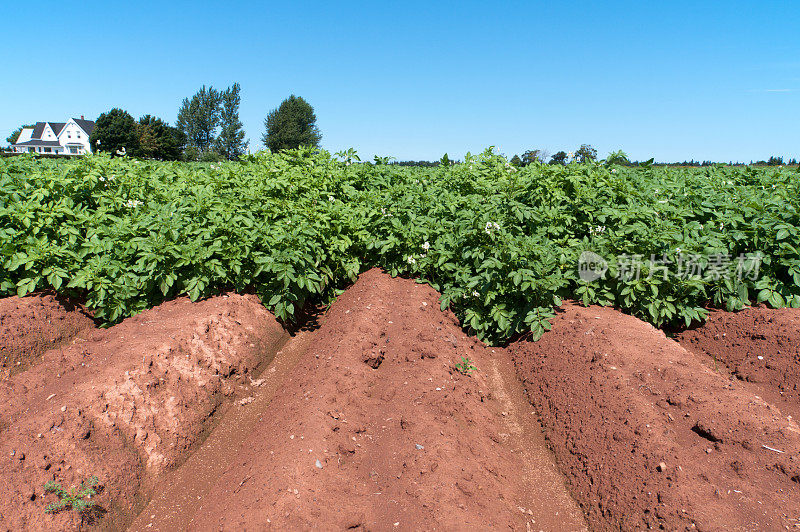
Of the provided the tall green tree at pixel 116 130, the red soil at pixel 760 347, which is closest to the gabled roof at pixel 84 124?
the tall green tree at pixel 116 130

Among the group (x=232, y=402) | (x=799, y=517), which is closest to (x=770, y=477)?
(x=799, y=517)

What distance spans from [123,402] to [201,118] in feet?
233

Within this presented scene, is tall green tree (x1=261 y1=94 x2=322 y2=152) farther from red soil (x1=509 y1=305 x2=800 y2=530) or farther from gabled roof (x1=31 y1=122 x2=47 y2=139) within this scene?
red soil (x1=509 y1=305 x2=800 y2=530)

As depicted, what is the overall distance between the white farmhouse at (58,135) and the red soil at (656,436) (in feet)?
250

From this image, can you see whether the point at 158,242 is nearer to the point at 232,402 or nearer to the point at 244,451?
the point at 232,402

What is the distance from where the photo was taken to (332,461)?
2.84 metres

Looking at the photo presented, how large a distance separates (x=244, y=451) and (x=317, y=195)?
9.28 feet

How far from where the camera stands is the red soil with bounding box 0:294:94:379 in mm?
3963

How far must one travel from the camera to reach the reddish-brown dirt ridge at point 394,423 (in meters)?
2.57

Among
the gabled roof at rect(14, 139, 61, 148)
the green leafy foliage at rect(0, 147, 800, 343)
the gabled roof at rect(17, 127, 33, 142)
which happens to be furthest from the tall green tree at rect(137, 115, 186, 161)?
the green leafy foliage at rect(0, 147, 800, 343)

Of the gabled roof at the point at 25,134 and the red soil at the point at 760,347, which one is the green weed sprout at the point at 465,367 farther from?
→ the gabled roof at the point at 25,134

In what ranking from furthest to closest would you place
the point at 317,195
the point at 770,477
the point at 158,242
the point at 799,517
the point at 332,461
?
the point at 317,195 → the point at 158,242 → the point at 332,461 → the point at 770,477 → the point at 799,517

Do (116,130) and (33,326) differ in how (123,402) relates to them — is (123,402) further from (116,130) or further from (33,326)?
(116,130)

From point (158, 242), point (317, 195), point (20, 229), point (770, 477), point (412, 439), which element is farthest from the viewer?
point (317, 195)
